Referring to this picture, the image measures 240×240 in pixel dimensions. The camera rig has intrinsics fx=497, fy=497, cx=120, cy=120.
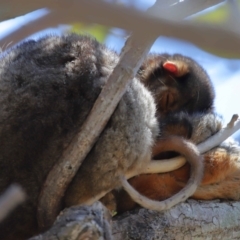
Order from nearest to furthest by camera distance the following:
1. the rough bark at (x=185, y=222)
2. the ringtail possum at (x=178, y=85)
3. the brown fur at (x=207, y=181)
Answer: the rough bark at (x=185, y=222)
the brown fur at (x=207, y=181)
the ringtail possum at (x=178, y=85)

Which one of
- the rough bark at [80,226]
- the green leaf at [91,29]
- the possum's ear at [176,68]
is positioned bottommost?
the rough bark at [80,226]

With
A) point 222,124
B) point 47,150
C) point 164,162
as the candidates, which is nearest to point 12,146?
point 47,150

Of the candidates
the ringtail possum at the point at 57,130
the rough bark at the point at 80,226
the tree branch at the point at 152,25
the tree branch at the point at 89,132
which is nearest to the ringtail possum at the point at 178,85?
the ringtail possum at the point at 57,130

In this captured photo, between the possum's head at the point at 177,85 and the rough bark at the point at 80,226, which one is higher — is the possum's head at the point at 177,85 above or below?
above

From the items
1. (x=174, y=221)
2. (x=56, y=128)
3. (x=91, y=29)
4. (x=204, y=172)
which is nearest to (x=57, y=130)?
(x=56, y=128)

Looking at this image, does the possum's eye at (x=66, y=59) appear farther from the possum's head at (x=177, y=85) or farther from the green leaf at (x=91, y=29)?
the possum's head at (x=177, y=85)

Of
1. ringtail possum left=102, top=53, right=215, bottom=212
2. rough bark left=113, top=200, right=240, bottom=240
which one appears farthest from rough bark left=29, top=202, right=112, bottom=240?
ringtail possum left=102, top=53, right=215, bottom=212

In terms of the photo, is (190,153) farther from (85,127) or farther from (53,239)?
(53,239)

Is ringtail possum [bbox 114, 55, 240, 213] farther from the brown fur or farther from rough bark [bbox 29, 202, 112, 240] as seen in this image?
rough bark [bbox 29, 202, 112, 240]
